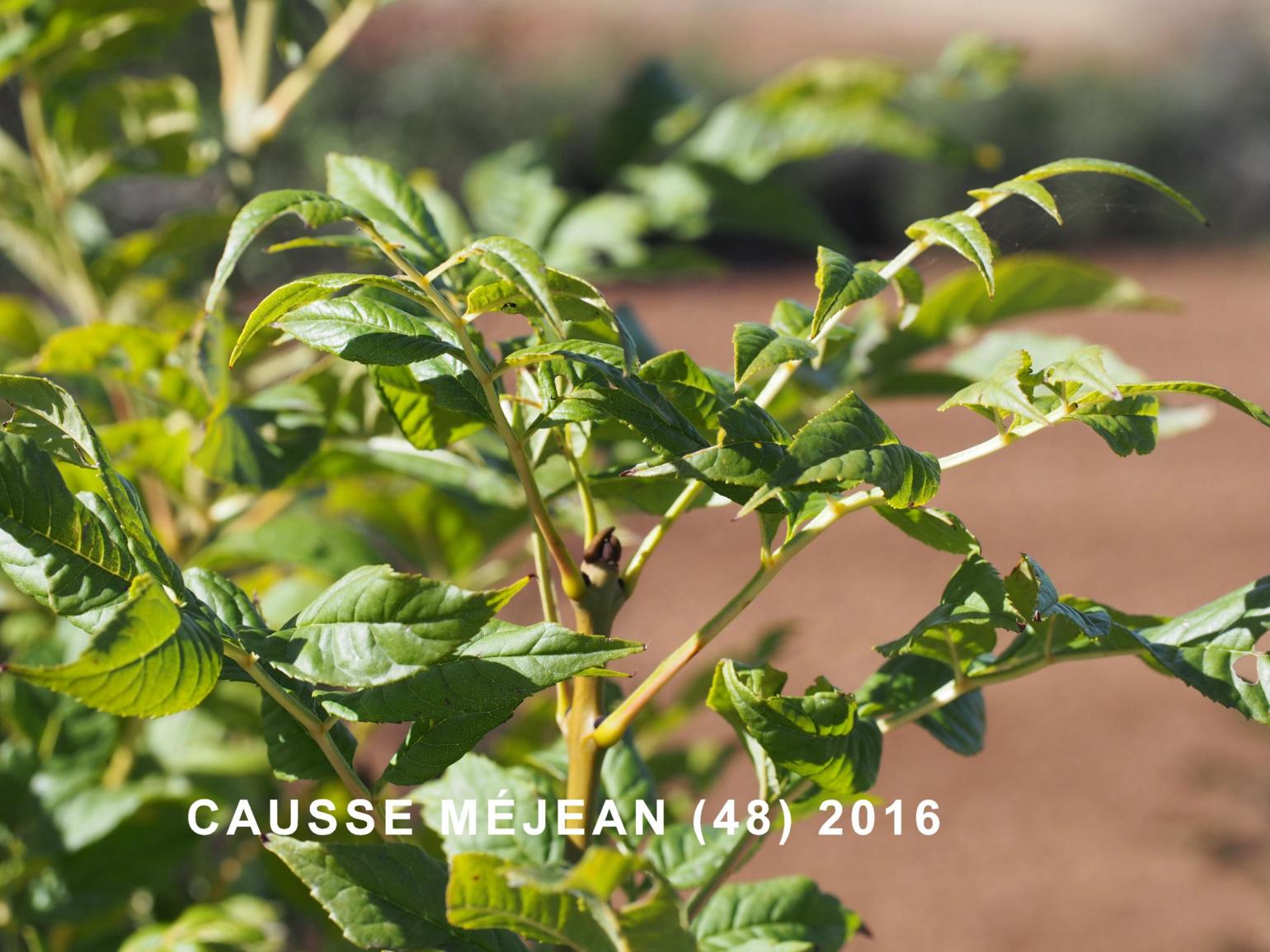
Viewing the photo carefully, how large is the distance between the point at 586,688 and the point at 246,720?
614 mm

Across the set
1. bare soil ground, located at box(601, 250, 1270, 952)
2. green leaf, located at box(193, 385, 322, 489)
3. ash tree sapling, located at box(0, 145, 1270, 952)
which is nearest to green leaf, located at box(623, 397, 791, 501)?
ash tree sapling, located at box(0, 145, 1270, 952)

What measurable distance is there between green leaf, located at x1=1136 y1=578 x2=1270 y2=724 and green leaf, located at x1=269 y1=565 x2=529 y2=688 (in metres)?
0.28

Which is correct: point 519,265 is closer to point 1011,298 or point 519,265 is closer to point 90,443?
point 90,443

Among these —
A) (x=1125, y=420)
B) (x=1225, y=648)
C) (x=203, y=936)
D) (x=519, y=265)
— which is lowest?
(x=203, y=936)

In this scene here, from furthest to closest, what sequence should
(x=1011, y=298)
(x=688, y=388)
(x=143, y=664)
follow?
1. (x=1011, y=298)
2. (x=688, y=388)
3. (x=143, y=664)

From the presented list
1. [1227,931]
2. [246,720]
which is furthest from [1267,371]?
[246,720]

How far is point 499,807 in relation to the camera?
0.62m

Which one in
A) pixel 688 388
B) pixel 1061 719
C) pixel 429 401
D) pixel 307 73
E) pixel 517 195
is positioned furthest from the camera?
pixel 1061 719

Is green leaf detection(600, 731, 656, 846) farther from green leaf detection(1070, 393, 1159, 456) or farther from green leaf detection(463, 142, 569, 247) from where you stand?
green leaf detection(463, 142, 569, 247)

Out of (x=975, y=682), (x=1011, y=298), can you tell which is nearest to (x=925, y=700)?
(x=975, y=682)

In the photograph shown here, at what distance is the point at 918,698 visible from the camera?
0.59 metres

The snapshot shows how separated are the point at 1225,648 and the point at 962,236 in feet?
0.66

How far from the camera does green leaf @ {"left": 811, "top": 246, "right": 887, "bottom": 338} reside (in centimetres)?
48

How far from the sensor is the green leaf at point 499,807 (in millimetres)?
606
